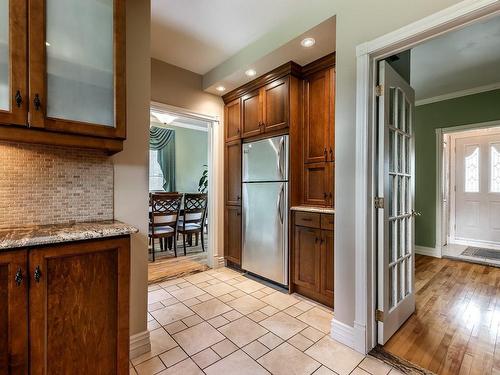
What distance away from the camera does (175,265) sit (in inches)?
144

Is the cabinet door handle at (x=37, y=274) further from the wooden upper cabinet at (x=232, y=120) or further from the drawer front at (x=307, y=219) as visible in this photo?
the wooden upper cabinet at (x=232, y=120)

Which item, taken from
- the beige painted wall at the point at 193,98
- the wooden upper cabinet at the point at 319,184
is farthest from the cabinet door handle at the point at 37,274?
the beige painted wall at the point at 193,98

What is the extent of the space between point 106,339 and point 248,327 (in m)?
1.13

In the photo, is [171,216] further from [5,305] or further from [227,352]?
[5,305]

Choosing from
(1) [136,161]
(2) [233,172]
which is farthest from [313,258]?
(1) [136,161]

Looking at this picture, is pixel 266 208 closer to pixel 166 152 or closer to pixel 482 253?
pixel 482 253

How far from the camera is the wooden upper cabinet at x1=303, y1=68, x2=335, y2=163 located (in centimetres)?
252

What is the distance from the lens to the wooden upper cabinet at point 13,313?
0.98 metres

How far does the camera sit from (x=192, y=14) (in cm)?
224

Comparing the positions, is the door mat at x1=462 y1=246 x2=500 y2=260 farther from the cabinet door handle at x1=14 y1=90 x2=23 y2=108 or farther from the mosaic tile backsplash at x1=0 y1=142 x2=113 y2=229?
the cabinet door handle at x1=14 y1=90 x2=23 y2=108

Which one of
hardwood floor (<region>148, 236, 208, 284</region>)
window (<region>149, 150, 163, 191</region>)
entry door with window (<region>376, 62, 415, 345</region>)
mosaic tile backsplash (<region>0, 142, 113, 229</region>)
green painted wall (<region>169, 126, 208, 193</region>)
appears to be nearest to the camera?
mosaic tile backsplash (<region>0, 142, 113, 229</region>)

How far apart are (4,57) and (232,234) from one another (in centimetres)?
279

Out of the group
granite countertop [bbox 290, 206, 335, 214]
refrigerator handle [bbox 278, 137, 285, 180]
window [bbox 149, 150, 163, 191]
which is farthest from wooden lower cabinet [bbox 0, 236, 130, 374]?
window [bbox 149, 150, 163, 191]

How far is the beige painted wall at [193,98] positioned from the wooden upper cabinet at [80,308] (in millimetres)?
2268
